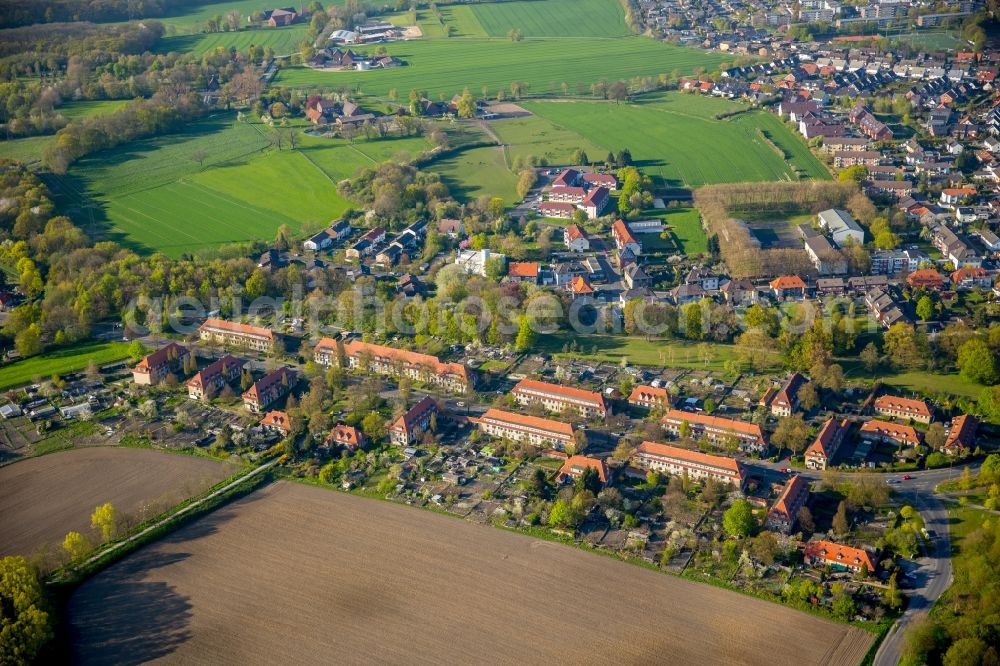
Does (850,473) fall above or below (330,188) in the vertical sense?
below

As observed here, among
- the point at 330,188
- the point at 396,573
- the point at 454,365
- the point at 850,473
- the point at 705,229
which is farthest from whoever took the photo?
the point at 330,188

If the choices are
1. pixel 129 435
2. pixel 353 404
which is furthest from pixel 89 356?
pixel 353 404

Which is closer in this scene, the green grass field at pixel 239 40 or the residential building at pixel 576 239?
the residential building at pixel 576 239

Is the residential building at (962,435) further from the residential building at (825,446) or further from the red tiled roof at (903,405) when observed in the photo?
the residential building at (825,446)

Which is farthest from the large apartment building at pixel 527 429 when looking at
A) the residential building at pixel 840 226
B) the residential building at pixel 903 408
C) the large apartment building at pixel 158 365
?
the residential building at pixel 840 226

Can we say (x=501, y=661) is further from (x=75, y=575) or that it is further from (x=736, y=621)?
(x=75, y=575)

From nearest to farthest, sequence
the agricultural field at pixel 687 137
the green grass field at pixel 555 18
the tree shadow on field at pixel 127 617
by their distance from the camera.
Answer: the tree shadow on field at pixel 127 617, the agricultural field at pixel 687 137, the green grass field at pixel 555 18
